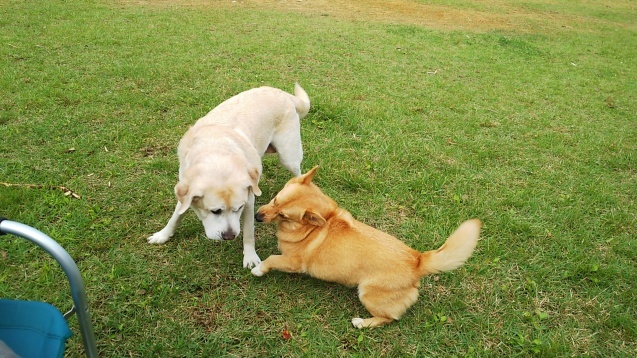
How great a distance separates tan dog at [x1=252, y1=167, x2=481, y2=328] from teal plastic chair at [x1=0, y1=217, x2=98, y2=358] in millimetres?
1424

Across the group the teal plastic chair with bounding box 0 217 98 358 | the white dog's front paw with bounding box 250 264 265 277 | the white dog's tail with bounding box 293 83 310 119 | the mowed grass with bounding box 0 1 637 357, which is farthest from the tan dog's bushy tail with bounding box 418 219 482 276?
the white dog's tail with bounding box 293 83 310 119

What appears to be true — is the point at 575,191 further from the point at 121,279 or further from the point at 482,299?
the point at 121,279

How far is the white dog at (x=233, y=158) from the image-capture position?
2.77 metres

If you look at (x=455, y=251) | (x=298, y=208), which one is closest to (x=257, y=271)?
(x=298, y=208)

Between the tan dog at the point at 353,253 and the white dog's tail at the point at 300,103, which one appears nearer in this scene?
the tan dog at the point at 353,253

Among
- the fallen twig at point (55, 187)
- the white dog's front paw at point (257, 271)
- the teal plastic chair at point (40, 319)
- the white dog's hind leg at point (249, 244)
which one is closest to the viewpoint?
the teal plastic chair at point (40, 319)

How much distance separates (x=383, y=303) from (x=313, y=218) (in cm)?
78

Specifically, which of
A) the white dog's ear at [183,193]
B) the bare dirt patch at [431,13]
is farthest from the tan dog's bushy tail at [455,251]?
the bare dirt patch at [431,13]

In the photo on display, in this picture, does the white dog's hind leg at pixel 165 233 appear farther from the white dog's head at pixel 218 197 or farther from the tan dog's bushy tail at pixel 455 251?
the tan dog's bushy tail at pixel 455 251

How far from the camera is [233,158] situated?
9.61ft

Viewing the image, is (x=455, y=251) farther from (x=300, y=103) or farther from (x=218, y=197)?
(x=300, y=103)

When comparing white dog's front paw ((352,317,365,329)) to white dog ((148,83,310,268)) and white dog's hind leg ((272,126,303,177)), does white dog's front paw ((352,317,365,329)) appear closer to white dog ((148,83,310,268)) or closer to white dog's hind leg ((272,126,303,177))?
white dog ((148,83,310,268))

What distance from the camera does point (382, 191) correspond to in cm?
432

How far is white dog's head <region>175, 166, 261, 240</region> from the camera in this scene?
272 centimetres
